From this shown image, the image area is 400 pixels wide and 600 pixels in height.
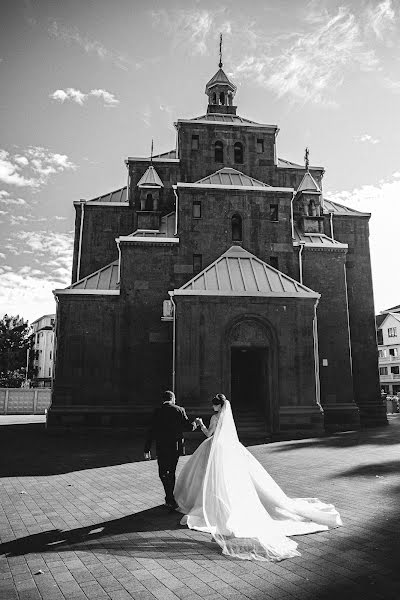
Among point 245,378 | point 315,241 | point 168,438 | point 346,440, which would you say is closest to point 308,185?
point 315,241

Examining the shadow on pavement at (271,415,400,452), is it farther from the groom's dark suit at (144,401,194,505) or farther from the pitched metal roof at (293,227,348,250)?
the pitched metal roof at (293,227,348,250)

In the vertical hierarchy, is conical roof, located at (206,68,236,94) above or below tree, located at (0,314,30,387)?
above

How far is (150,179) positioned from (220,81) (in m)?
12.1

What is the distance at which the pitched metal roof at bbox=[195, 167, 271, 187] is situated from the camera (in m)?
26.1

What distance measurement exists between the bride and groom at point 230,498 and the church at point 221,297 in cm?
1079

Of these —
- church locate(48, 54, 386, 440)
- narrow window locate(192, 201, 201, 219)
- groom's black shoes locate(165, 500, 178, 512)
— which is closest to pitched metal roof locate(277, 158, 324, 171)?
church locate(48, 54, 386, 440)

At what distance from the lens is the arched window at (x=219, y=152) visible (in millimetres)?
28656

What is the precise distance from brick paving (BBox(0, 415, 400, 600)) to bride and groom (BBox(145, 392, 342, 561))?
0.81 ft

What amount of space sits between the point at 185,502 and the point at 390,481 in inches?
216

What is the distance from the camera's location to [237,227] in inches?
1005

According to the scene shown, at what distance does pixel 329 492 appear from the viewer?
9.88 metres

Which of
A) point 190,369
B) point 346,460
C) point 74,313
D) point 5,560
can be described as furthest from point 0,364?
point 5,560

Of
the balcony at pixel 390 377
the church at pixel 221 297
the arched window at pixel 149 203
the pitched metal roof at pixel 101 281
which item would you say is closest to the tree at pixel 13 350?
the church at pixel 221 297

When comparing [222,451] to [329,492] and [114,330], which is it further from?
[114,330]
